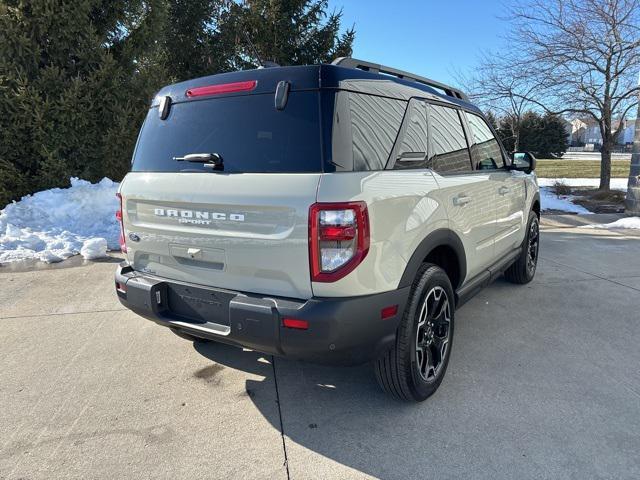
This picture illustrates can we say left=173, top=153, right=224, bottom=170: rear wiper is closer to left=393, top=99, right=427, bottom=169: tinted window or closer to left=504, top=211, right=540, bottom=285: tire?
left=393, top=99, right=427, bottom=169: tinted window

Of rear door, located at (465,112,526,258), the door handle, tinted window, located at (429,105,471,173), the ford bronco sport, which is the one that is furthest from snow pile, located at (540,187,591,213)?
the ford bronco sport

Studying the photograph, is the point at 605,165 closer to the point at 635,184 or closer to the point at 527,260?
the point at 635,184

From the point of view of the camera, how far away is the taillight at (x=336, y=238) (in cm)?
221

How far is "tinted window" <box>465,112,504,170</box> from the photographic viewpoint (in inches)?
155

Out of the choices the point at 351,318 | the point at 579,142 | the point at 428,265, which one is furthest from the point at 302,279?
the point at 579,142

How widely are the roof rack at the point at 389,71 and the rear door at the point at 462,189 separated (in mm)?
277

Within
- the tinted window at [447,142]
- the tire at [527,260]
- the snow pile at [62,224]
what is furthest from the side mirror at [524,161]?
the snow pile at [62,224]

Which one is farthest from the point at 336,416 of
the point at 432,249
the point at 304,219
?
the point at 304,219

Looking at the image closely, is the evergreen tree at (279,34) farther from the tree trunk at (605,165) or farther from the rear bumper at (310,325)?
the rear bumper at (310,325)

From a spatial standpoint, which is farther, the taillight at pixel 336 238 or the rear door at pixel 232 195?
the rear door at pixel 232 195

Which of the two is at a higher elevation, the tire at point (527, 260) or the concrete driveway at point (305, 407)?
the tire at point (527, 260)

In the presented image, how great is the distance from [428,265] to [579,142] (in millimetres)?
82415

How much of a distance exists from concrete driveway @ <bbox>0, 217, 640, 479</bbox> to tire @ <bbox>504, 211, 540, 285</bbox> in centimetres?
78

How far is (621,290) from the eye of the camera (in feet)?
17.0
